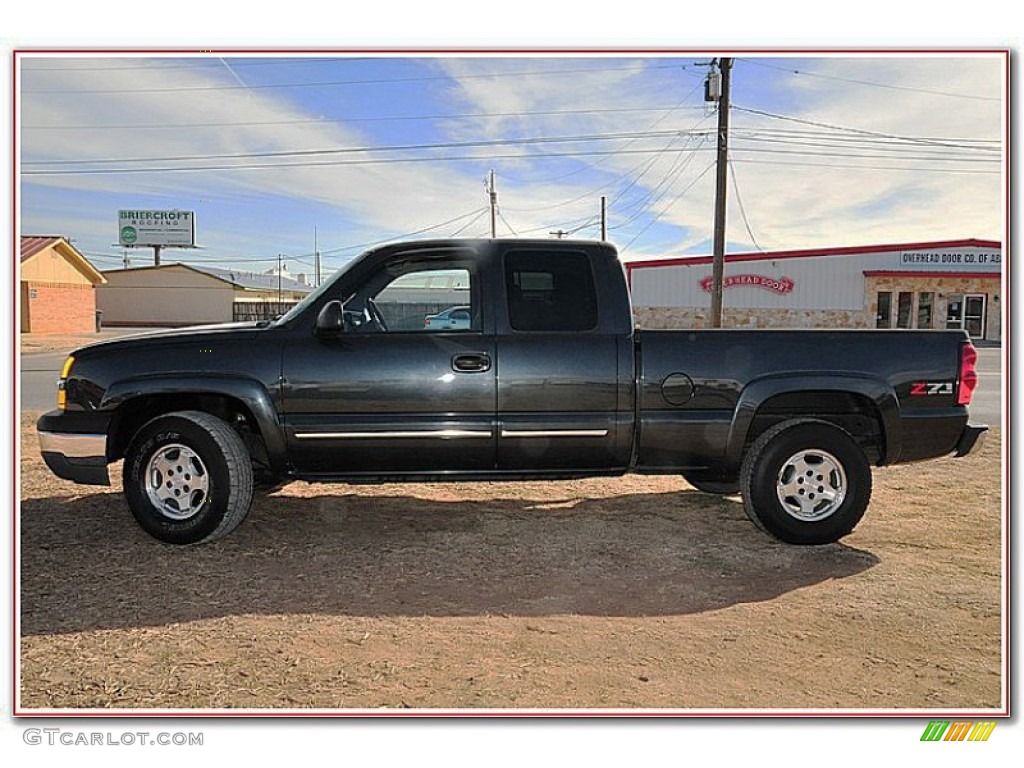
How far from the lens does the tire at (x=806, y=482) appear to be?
5207 mm

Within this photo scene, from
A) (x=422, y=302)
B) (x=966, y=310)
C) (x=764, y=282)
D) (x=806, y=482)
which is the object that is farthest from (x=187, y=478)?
(x=966, y=310)

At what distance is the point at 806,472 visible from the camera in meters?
5.28

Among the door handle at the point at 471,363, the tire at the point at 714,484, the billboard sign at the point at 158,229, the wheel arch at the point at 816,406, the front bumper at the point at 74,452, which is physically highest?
the billboard sign at the point at 158,229

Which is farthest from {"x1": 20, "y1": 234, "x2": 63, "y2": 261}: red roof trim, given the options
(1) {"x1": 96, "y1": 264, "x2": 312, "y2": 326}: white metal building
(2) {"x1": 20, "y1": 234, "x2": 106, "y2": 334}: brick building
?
(1) {"x1": 96, "y1": 264, "x2": 312, "y2": 326}: white metal building

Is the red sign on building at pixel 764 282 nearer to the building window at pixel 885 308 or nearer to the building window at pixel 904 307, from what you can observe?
the building window at pixel 885 308

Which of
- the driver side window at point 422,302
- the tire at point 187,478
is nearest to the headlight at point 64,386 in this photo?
the tire at point 187,478

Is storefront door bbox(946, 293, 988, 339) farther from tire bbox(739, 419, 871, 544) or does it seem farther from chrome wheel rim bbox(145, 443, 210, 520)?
chrome wheel rim bbox(145, 443, 210, 520)

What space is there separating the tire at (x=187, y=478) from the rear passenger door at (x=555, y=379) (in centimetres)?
168

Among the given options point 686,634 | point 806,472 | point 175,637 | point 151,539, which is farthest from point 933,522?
point 151,539

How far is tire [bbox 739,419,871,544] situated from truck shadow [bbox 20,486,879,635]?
16 cm

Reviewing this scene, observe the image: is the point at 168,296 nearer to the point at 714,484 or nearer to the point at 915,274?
the point at 915,274

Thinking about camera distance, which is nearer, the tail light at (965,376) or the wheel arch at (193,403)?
the wheel arch at (193,403)

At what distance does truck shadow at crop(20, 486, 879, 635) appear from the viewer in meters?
4.25

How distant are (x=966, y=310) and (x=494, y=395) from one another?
3729 centimetres
